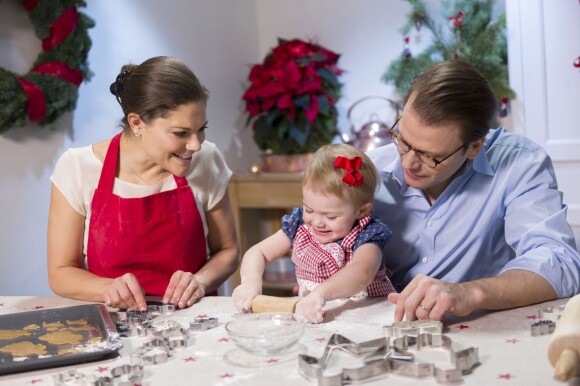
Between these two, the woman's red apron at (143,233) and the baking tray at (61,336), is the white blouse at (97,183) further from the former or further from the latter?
the baking tray at (61,336)

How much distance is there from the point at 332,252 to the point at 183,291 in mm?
398

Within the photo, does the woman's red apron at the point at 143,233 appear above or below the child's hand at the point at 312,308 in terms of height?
above

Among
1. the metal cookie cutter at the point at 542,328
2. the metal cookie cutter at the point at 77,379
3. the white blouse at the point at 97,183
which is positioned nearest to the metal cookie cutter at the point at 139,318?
the metal cookie cutter at the point at 77,379

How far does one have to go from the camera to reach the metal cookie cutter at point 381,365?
1356 millimetres

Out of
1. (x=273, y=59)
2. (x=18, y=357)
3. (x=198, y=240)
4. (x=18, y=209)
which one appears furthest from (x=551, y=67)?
(x=18, y=357)

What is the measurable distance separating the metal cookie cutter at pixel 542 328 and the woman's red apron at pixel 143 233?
3.81 feet

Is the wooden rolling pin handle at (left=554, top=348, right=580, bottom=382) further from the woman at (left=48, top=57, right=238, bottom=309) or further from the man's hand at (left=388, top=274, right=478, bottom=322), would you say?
the woman at (left=48, top=57, right=238, bottom=309)

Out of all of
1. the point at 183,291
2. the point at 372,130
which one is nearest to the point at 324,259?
the point at 183,291

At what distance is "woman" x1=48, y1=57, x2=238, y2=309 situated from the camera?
2.24 metres

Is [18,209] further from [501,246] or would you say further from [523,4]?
[523,4]

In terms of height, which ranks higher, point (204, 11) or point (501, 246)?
point (204, 11)

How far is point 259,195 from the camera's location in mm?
4211

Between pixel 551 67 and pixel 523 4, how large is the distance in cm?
32

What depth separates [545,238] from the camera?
1967 mm
